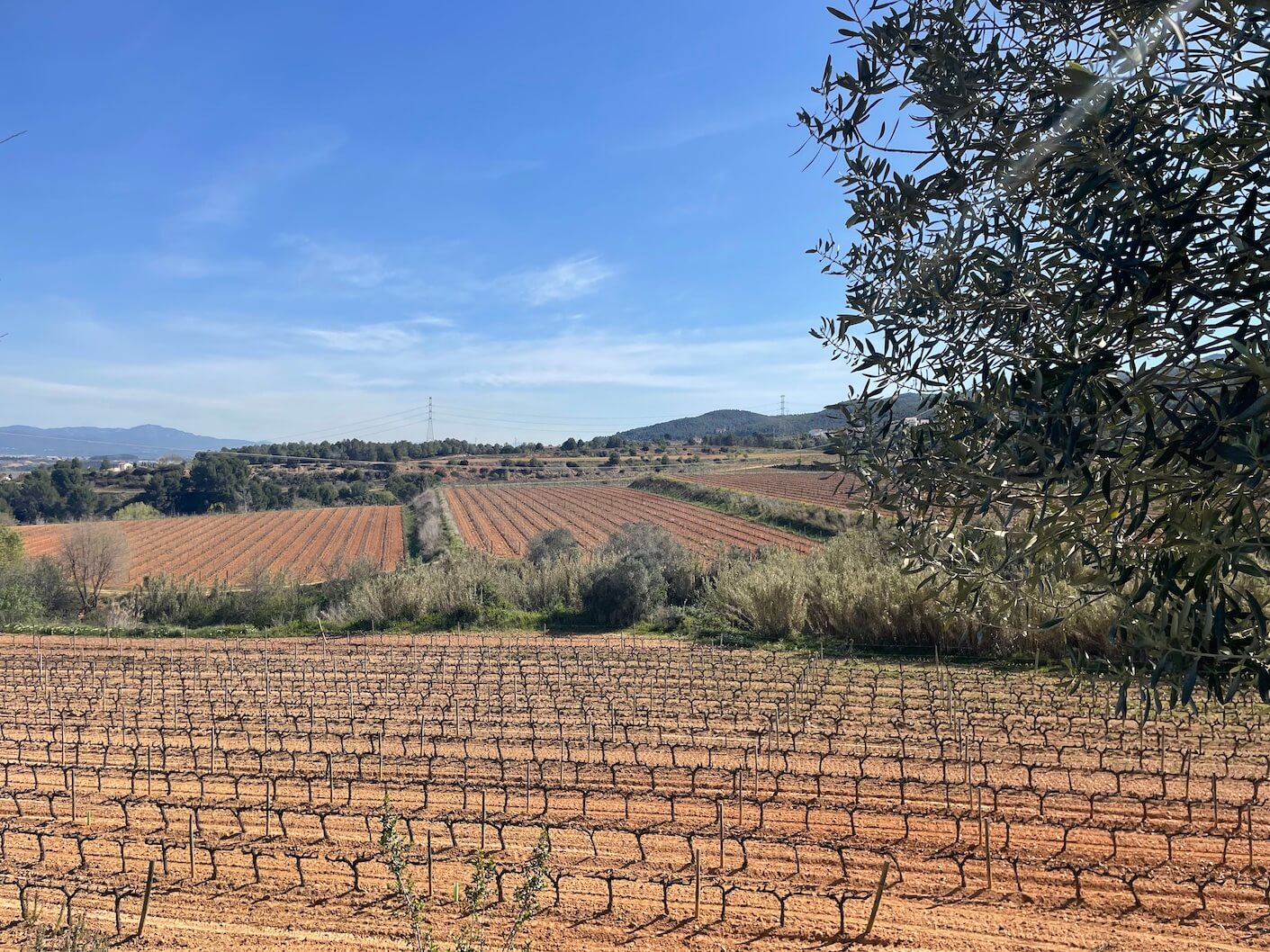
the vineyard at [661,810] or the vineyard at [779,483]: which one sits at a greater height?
the vineyard at [779,483]

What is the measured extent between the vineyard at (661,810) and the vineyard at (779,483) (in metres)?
27.9

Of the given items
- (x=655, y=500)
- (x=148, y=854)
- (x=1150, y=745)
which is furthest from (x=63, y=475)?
(x=1150, y=745)

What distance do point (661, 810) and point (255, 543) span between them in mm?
43894

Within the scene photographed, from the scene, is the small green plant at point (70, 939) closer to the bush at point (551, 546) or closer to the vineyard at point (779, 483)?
the bush at point (551, 546)

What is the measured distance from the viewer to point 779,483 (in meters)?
59.6

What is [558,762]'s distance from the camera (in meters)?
11.1

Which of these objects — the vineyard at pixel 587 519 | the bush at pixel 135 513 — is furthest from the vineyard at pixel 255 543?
the vineyard at pixel 587 519

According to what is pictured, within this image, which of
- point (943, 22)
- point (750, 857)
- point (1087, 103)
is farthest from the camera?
point (750, 857)

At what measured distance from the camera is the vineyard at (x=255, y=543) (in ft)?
122

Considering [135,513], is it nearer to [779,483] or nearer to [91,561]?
[91,561]

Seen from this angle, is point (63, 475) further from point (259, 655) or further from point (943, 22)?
point (943, 22)

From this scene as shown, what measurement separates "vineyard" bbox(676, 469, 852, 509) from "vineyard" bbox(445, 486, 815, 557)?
473 centimetres

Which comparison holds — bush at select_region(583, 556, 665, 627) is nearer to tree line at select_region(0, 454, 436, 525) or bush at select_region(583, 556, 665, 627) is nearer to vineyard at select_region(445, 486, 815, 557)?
vineyard at select_region(445, 486, 815, 557)

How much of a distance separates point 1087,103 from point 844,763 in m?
9.82
